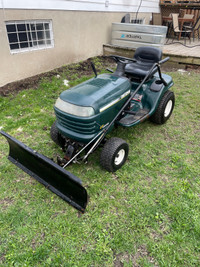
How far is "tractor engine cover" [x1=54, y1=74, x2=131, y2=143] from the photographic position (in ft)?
8.07

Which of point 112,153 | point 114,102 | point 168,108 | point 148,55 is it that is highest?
point 148,55

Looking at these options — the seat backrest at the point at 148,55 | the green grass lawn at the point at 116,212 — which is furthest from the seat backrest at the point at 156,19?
the green grass lawn at the point at 116,212

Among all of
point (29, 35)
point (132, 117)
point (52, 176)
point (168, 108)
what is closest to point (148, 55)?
point (168, 108)

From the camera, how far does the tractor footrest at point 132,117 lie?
3.07 metres

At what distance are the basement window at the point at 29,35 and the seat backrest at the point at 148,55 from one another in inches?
116

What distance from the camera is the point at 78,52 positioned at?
675 centimetres

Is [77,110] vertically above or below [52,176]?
above

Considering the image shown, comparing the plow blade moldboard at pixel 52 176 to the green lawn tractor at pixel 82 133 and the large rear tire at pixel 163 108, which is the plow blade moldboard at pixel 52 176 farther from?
the large rear tire at pixel 163 108

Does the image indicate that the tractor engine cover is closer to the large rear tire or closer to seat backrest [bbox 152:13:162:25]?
the large rear tire

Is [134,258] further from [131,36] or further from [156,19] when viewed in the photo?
[156,19]

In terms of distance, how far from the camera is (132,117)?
10.6 ft

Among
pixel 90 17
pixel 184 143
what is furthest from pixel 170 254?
pixel 90 17

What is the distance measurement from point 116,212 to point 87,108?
1.21m

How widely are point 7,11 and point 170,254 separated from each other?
524cm
